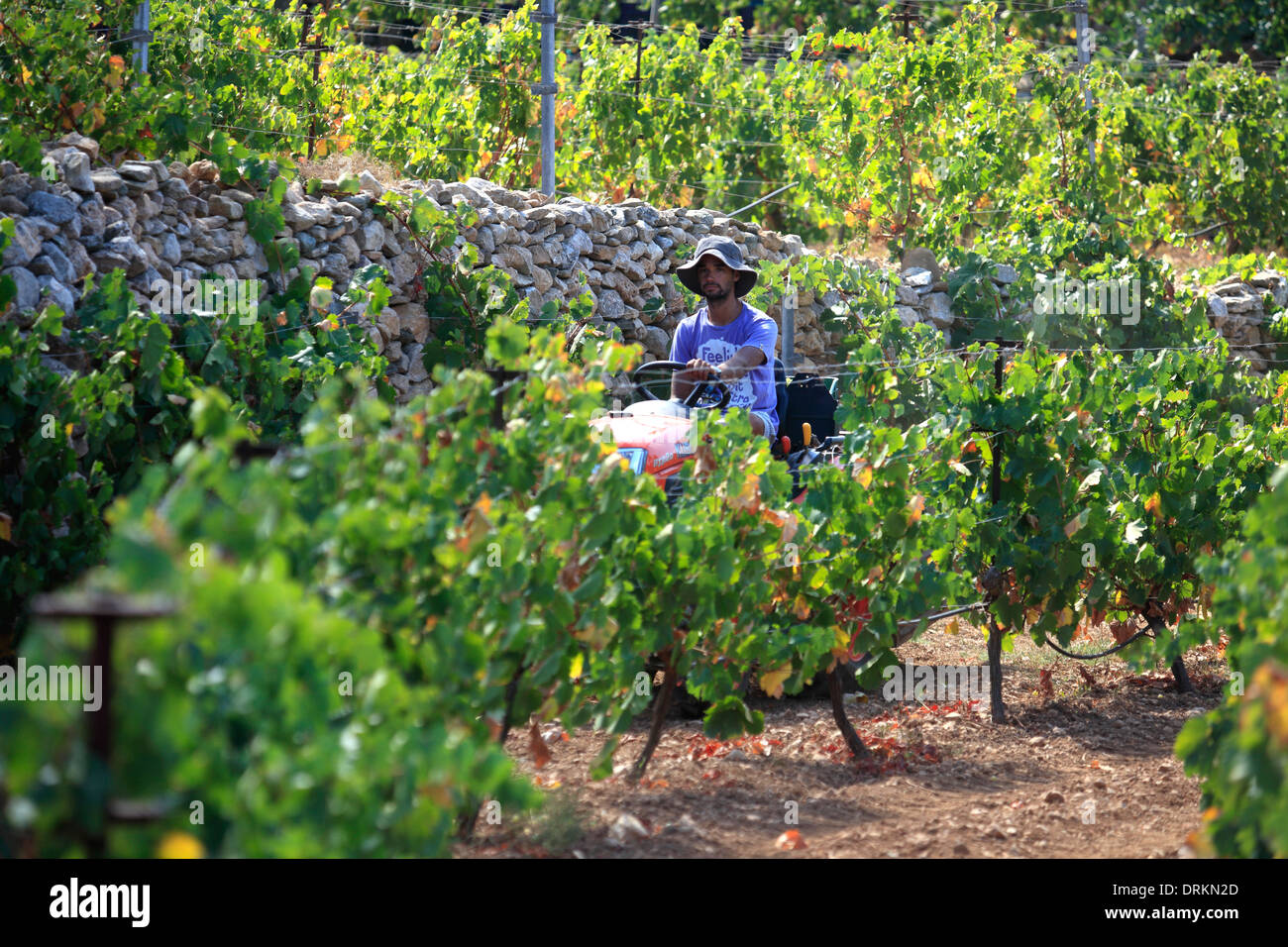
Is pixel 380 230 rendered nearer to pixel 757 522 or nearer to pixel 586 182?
pixel 757 522

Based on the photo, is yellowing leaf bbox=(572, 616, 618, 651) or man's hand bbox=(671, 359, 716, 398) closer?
yellowing leaf bbox=(572, 616, 618, 651)

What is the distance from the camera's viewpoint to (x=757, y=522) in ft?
13.5

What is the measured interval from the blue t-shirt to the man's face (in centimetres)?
12

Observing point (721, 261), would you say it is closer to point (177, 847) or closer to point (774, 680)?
point (774, 680)

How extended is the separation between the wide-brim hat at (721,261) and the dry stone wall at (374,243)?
5.11ft

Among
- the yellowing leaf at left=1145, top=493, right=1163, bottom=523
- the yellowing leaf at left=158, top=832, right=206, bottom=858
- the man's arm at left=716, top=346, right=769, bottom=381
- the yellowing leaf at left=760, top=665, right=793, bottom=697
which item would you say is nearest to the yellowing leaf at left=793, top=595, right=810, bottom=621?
the yellowing leaf at left=760, top=665, right=793, bottom=697

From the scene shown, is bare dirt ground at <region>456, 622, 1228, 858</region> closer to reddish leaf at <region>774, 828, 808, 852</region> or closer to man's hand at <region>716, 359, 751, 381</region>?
reddish leaf at <region>774, 828, 808, 852</region>

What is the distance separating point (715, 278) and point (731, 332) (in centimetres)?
26

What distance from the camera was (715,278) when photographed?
5.93 m

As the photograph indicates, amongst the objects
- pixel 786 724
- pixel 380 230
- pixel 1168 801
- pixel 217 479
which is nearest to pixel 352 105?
pixel 380 230

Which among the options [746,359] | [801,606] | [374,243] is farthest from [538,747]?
[374,243]

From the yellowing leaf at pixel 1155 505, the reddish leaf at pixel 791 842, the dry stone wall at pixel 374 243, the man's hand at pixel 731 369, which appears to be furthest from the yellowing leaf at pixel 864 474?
the dry stone wall at pixel 374 243

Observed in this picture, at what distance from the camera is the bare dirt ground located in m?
3.80

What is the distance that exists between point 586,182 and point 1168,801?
807 centimetres
